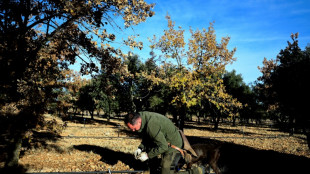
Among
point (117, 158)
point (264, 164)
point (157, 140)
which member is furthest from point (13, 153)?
point (264, 164)

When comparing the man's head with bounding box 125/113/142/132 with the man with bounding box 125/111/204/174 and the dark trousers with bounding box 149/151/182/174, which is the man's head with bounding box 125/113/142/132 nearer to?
the man with bounding box 125/111/204/174

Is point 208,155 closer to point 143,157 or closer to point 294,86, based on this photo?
point 143,157

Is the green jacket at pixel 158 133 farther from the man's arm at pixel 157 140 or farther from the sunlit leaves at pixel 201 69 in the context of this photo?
the sunlit leaves at pixel 201 69

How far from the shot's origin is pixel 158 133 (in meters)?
3.87

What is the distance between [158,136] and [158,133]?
7 cm

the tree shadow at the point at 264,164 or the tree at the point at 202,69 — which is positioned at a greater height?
the tree at the point at 202,69

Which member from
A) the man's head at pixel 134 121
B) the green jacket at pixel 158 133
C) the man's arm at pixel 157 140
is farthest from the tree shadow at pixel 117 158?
the man's head at pixel 134 121

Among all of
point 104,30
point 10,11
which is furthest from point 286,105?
point 10,11

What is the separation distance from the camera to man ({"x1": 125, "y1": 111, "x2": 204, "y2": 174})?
3.83 meters

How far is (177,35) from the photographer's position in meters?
16.3

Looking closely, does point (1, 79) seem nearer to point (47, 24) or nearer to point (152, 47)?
point (47, 24)

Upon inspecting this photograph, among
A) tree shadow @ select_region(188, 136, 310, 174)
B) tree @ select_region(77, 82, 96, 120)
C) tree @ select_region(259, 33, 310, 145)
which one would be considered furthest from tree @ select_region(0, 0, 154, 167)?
tree @ select_region(77, 82, 96, 120)

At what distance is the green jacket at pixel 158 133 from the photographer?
3.81m

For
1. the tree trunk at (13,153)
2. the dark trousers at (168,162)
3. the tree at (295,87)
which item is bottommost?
the tree trunk at (13,153)
